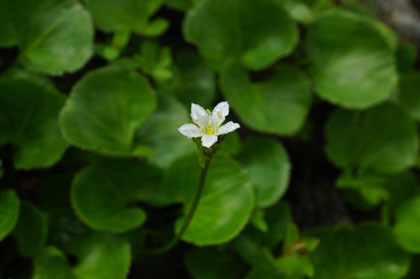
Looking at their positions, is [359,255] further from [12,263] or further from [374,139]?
[12,263]

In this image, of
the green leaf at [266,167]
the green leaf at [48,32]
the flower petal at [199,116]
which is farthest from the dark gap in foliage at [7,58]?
the flower petal at [199,116]

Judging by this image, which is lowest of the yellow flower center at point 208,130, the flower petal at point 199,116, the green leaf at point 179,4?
the green leaf at point 179,4

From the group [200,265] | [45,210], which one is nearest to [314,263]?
[200,265]

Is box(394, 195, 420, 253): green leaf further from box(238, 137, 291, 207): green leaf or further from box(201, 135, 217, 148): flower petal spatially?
box(201, 135, 217, 148): flower petal

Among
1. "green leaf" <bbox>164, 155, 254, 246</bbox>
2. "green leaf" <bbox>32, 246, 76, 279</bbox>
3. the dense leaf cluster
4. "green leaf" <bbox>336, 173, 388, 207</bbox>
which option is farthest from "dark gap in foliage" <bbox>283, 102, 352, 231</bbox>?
"green leaf" <bbox>32, 246, 76, 279</bbox>

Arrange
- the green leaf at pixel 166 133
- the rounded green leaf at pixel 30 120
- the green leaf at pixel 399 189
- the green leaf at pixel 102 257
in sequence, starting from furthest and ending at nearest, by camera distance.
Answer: the green leaf at pixel 399 189, the green leaf at pixel 166 133, the rounded green leaf at pixel 30 120, the green leaf at pixel 102 257

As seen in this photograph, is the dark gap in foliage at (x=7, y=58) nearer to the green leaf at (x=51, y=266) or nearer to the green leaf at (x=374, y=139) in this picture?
the green leaf at (x=51, y=266)

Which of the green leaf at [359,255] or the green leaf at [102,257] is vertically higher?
the green leaf at [102,257]
